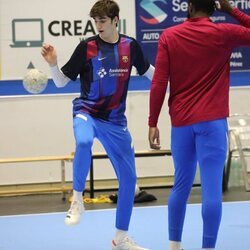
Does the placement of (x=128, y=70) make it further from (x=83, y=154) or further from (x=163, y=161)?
(x=163, y=161)

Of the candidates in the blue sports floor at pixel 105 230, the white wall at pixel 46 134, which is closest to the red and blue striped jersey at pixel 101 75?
the blue sports floor at pixel 105 230

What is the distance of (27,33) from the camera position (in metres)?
9.13

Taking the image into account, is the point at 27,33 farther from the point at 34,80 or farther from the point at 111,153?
the point at 111,153

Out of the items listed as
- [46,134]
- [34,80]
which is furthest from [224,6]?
[46,134]

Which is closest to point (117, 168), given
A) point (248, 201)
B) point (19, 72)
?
point (248, 201)

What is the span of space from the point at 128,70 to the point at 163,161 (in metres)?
4.92

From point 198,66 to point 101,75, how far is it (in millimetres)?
921

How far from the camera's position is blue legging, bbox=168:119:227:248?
3977mm

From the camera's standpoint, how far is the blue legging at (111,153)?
14.8 ft

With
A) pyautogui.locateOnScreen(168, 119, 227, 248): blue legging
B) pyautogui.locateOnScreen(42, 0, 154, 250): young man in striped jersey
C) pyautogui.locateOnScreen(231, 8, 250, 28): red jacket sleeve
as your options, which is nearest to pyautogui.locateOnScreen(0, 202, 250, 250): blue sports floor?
pyautogui.locateOnScreen(42, 0, 154, 250): young man in striped jersey

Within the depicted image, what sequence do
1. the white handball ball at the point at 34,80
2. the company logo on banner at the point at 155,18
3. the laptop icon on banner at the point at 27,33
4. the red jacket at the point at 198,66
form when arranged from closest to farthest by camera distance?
the red jacket at the point at 198,66
the white handball ball at the point at 34,80
the laptop icon on banner at the point at 27,33
the company logo on banner at the point at 155,18

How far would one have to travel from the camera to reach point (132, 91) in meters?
9.41

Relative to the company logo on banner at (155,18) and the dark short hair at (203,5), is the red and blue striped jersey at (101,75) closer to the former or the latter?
the dark short hair at (203,5)

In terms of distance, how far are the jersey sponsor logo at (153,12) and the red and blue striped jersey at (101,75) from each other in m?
4.76
